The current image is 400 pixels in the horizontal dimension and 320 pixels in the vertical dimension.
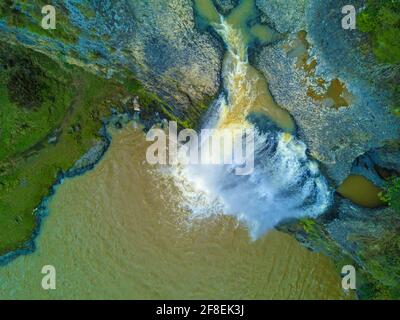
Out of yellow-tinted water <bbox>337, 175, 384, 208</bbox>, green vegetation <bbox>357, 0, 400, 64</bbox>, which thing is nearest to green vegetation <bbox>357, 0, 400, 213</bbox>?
green vegetation <bbox>357, 0, 400, 64</bbox>

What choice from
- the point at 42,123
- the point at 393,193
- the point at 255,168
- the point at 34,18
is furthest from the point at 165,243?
the point at 34,18

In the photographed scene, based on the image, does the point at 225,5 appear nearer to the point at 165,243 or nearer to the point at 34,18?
the point at 34,18

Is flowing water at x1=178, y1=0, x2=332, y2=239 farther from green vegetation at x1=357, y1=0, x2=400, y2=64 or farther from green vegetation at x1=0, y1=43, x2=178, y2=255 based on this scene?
green vegetation at x1=357, y1=0, x2=400, y2=64

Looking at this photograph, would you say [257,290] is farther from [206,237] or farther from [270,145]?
[270,145]

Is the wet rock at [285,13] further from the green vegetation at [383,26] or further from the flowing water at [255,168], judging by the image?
the green vegetation at [383,26]

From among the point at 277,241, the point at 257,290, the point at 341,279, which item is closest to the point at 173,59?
the point at 277,241

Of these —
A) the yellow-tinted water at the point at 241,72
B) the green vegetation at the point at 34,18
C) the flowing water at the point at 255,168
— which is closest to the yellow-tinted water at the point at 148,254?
the flowing water at the point at 255,168
